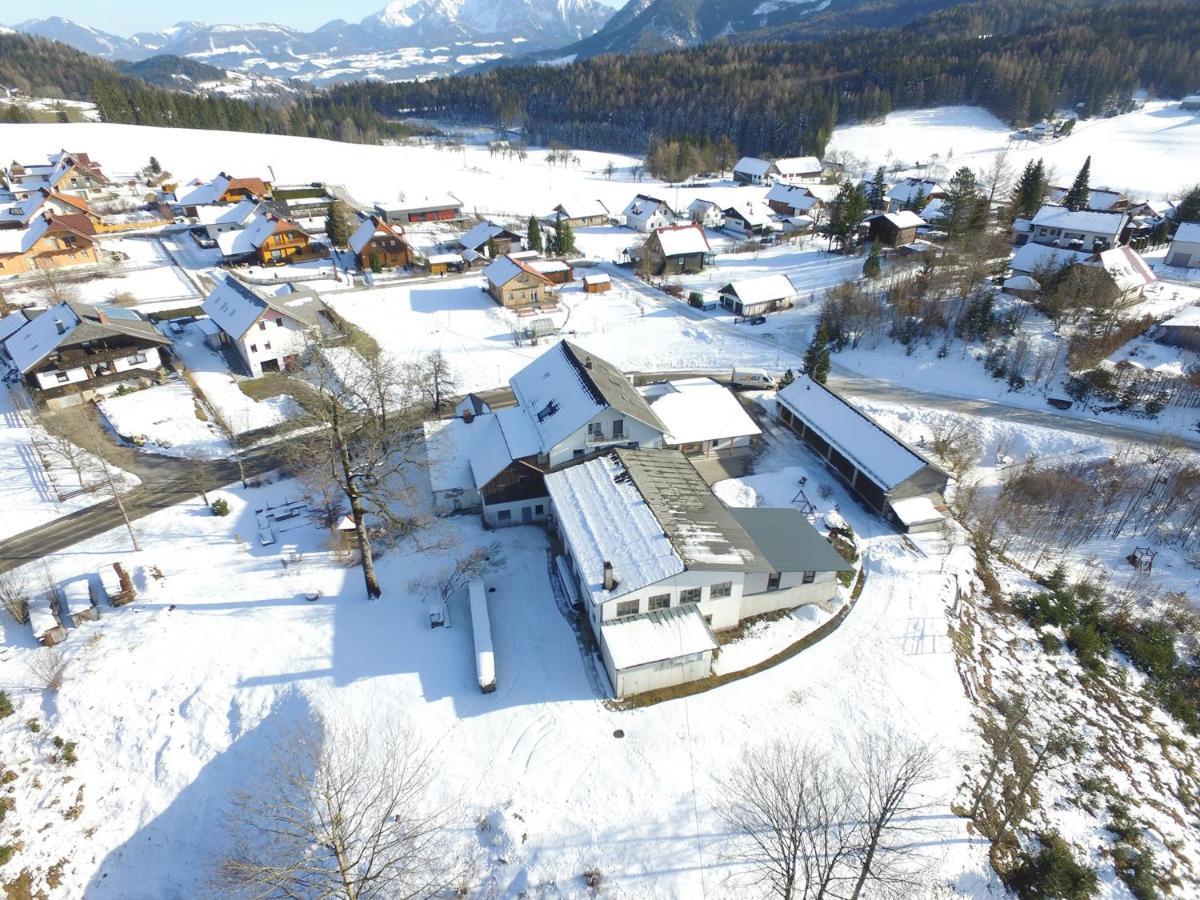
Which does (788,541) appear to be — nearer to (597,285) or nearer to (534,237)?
(597,285)

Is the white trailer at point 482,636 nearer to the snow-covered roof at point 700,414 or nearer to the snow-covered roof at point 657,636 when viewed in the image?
the snow-covered roof at point 657,636

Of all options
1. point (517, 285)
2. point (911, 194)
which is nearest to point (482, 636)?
point (517, 285)

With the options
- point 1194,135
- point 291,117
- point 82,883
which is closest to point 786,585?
point 82,883

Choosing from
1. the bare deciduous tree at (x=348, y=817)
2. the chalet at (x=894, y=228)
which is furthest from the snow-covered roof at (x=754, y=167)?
the bare deciduous tree at (x=348, y=817)

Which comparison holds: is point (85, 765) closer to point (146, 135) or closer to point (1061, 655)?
point (1061, 655)

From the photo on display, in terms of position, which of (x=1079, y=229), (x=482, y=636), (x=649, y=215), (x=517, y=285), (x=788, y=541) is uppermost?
(x=1079, y=229)

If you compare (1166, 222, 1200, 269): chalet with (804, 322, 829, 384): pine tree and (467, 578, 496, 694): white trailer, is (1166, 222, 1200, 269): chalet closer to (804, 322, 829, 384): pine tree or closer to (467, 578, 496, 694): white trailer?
(804, 322, 829, 384): pine tree
